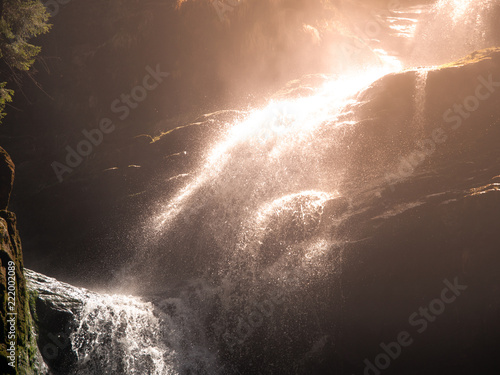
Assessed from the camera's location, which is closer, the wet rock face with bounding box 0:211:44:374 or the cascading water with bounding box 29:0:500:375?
the wet rock face with bounding box 0:211:44:374

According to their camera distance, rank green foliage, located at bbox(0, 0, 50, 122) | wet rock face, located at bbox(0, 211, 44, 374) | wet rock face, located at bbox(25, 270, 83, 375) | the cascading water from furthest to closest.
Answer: green foliage, located at bbox(0, 0, 50, 122) → the cascading water → wet rock face, located at bbox(25, 270, 83, 375) → wet rock face, located at bbox(0, 211, 44, 374)

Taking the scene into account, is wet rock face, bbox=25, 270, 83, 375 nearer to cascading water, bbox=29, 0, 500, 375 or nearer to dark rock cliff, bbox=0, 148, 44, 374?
cascading water, bbox=29, 0, 500, 375

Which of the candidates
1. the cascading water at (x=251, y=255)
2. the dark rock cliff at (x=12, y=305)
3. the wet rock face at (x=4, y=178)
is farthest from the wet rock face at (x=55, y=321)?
the wet rock face at (x=4, y=178)

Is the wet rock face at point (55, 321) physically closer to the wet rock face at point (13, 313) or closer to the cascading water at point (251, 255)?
the cascading water at point (251, 255)

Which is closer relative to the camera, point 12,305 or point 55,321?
point 12,305

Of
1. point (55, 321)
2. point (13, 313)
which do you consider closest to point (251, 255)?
point (55, 321)

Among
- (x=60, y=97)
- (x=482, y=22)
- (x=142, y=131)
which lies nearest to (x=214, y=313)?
(x=142, y=131)

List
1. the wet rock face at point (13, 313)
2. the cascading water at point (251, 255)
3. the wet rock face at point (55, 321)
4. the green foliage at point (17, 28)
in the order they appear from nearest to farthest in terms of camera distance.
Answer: the wet rock face at point (13, 313) < the wet rock face at point (55, 321) < the cascading water at point (251, 255) < the green foliage at point (17, 28)

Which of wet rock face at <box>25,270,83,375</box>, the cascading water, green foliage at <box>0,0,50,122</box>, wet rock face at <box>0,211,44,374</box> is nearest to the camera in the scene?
wet rock face at <box>0,211,44,374</box>

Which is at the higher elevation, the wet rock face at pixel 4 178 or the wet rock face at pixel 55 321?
the wet rock face at pixel 4 178

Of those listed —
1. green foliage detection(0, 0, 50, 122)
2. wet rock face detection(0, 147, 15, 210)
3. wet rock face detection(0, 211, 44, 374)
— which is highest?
green foliage detection(0, 0, 50, 122)

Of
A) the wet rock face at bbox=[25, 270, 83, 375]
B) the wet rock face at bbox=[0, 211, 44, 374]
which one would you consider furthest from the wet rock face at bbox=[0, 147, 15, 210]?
the wet rock face at bbox=[25, 270, 83, 375]

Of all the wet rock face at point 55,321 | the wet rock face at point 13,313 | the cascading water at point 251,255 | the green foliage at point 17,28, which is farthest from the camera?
the green foliage at point 17,28

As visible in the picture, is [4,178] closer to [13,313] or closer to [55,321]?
[13,313]
